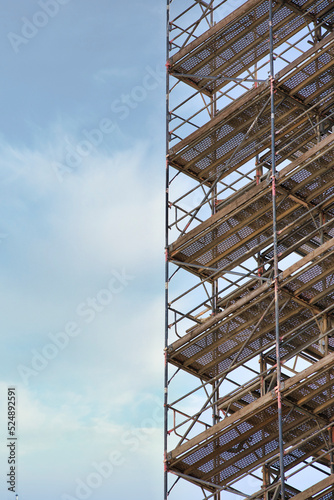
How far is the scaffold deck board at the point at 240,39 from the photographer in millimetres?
36094

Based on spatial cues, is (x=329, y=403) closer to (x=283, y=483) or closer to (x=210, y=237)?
(x=283, y=483)

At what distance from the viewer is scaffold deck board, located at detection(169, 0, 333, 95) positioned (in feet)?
118

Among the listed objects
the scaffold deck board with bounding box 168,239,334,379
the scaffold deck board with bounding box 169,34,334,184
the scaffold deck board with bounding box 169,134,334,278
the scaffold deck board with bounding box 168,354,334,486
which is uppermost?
the scaffold deck board with bounding box 169,34,334,184

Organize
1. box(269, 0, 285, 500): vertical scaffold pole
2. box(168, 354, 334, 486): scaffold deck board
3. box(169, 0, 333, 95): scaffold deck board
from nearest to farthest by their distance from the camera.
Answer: box(269, 0, 285, 500): vertical scaffold pole < box(168, 354, 334, 486): scaffold deck board < box(169, 0, 333, 95): scaffold deck board

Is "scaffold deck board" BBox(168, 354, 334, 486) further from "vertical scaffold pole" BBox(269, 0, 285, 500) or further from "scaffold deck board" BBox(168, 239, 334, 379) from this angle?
"scaffold deck board" BBox(168, 239, 334, 379)

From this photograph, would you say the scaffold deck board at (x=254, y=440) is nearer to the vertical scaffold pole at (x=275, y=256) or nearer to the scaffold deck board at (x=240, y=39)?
the vertical scaffold pole at (x=275, y=256)

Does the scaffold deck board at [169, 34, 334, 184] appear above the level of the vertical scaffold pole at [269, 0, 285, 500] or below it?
above

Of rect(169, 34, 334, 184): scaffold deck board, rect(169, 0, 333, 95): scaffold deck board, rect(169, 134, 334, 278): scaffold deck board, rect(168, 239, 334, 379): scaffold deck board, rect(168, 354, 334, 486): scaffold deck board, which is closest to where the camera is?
rect(168, 354, 334, 486): scaffold deck board

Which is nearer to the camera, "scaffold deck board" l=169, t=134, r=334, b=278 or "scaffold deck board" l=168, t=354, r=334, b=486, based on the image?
"scaffold deck board" l=168, t=354, r=334, b=486

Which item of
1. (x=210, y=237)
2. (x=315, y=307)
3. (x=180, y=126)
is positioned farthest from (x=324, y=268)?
(x=180, y=126)

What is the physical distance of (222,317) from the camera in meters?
33.5

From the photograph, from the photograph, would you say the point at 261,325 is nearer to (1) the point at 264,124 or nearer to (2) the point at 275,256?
(2) the point at 275,256

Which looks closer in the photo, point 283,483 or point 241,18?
point 283,483

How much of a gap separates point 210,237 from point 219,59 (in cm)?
561
